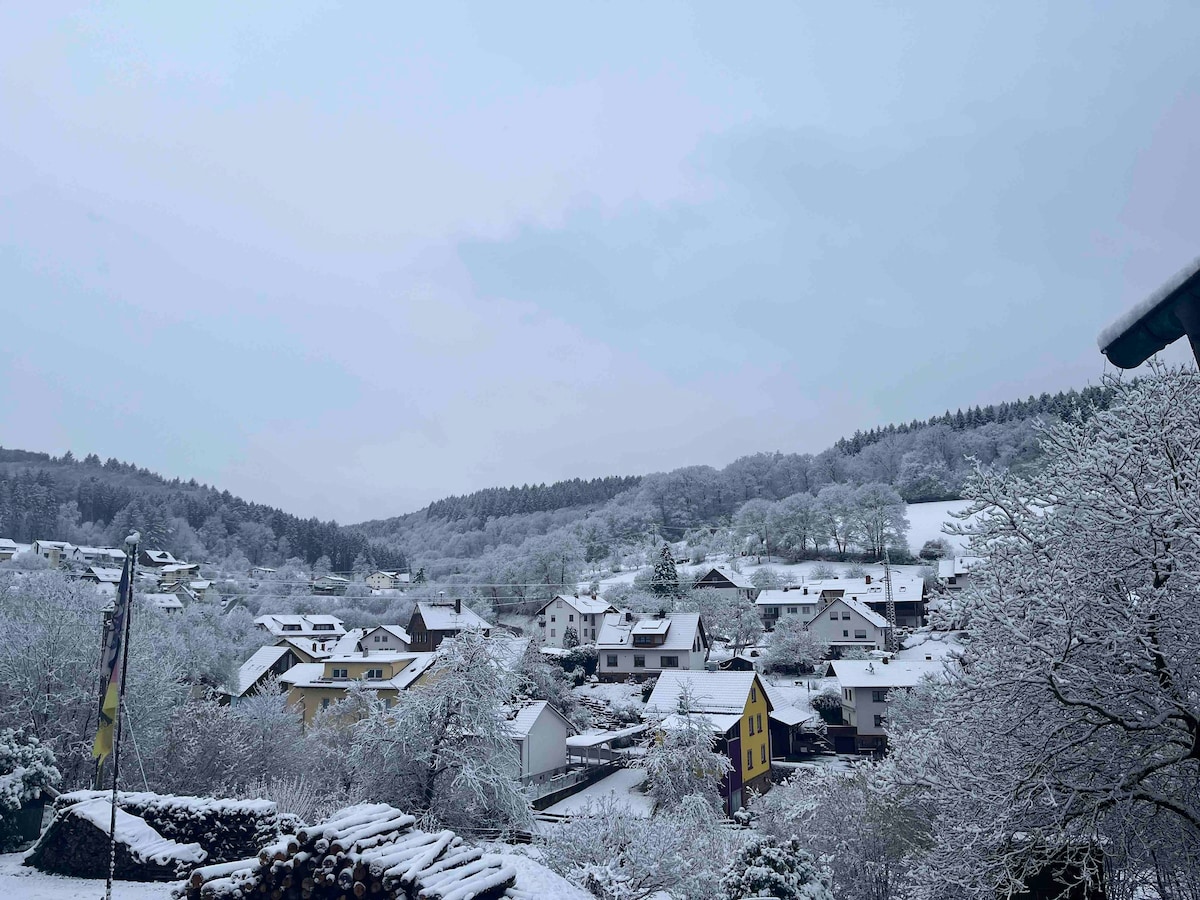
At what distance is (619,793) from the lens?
3234cm

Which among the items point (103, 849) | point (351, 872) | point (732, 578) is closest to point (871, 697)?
point (351, 872)

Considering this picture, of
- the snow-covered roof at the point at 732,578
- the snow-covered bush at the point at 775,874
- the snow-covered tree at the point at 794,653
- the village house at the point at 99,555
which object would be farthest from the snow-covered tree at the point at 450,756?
the village house at the point at 99,555

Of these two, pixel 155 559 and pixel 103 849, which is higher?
pixel 155 559

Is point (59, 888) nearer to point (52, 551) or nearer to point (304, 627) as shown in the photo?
point (304, 627)

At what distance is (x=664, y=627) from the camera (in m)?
58.1

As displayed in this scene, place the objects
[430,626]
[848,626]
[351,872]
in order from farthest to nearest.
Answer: [848,626]
[430,626]
[351,872]

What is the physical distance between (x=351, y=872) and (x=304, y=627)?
6682 centimetres

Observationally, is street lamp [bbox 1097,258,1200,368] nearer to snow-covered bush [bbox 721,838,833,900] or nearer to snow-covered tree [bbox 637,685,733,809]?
snow-covered bush [bbox 721,838,833,900]

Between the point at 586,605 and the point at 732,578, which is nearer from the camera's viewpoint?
the point at 586,605

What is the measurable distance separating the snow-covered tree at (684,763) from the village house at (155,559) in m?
93.4

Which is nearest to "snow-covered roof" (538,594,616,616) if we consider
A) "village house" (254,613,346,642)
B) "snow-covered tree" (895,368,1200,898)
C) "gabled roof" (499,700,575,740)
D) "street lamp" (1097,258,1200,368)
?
"village house" (254,613,346,642)

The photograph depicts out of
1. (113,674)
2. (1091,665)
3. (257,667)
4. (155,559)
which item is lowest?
(257,667)

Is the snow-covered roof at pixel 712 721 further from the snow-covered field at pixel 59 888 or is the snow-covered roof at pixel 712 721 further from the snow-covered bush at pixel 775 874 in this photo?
the snow-covered field at pixel 59 888

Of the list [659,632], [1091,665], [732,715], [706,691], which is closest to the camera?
[1091,665]
